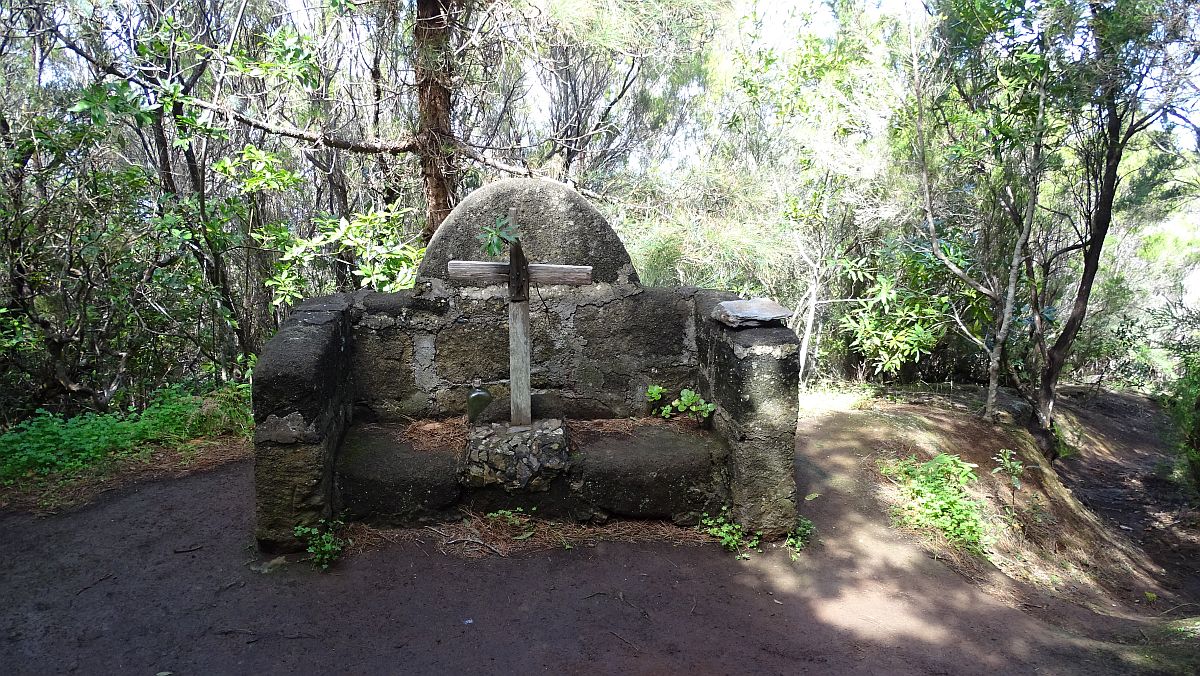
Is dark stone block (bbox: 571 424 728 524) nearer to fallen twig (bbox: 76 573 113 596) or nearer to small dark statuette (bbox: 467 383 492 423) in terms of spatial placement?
small dark statuette (bbox: 467 383 492 423)

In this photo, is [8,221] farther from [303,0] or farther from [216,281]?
[303,0]

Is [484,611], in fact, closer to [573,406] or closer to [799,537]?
[573,406]

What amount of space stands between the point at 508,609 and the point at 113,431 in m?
3.66

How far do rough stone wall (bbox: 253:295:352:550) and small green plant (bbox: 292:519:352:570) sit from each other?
0.15 ft

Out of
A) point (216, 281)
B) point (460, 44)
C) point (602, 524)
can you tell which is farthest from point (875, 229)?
point (216, 281)

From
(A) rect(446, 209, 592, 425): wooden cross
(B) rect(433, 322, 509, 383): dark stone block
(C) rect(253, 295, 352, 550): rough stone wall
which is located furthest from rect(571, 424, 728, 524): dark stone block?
(C) rect(253, 295, 352, 550): rough stone wall

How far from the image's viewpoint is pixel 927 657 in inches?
109

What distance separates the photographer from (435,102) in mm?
6238

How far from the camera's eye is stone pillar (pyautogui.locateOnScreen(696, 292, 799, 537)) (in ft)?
11.7

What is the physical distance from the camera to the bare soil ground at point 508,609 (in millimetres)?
2658

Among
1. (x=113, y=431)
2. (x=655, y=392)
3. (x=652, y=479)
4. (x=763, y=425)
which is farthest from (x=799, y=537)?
(x=113, y=431)

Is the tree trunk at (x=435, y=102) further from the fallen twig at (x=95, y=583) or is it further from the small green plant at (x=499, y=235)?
the fallen twig at (x=95, y=583)

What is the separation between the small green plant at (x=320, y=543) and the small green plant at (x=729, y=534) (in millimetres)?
2014

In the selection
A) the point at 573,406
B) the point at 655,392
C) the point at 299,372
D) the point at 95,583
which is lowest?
the point at 95,583
